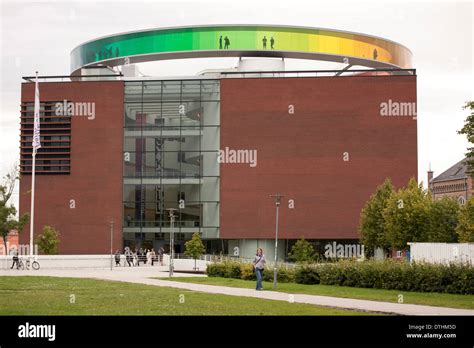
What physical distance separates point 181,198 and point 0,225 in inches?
688

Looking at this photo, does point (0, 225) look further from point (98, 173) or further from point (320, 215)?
point (320, 215)

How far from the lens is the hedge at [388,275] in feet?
89.5

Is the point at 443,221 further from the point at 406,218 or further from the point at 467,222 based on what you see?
the point at 467,222

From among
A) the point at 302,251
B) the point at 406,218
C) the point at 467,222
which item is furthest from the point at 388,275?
the point at 302,251

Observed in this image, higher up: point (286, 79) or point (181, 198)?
point (286, 79)

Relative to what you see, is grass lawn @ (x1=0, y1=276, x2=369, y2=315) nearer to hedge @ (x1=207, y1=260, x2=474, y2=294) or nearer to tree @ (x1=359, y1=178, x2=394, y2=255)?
hedge @ (x1=207, y1=260, x2=474, y2=294)

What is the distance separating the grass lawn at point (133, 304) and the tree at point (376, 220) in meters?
36.5

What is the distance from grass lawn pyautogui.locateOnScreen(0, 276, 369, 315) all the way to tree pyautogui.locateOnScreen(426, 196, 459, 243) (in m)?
34.9

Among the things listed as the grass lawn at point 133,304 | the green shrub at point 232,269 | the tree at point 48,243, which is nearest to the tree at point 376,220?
the green shrub at point 232,269

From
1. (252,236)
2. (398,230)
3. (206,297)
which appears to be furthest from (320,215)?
(206,297)

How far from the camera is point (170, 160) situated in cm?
7138

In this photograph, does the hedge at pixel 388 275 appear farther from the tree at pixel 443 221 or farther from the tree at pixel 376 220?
the tree at pixel 376 220

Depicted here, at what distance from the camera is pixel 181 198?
70875mm
